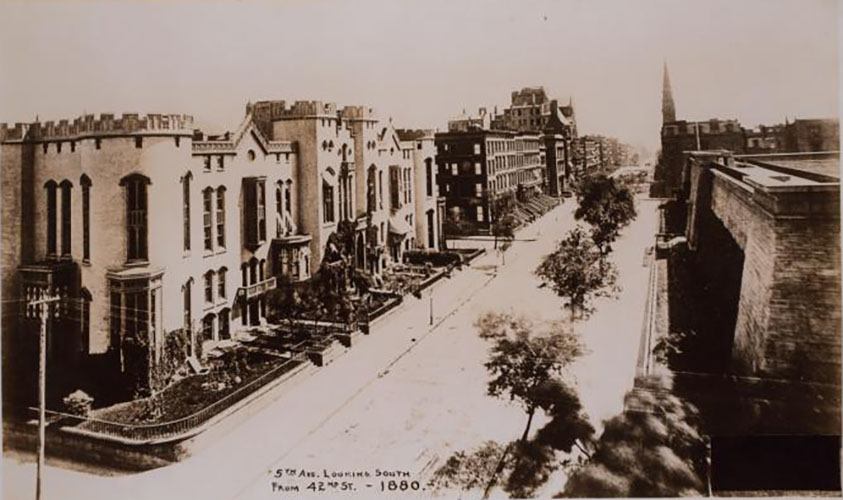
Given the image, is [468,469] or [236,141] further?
[236,141]

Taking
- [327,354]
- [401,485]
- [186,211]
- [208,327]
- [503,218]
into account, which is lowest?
[401,485]

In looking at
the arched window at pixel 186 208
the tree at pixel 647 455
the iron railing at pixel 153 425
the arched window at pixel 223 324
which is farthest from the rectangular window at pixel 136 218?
the tree at pixel 647 455

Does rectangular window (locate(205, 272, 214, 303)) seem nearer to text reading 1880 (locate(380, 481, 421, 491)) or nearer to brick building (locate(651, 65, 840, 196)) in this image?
text reading 1880 (locate(380, 481, 421, 491))

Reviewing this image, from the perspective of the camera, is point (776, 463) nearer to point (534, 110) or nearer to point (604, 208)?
point (604, 208)

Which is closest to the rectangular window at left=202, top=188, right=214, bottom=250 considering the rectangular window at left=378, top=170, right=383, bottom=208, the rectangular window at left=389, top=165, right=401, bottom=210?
the rectangular window at left=378, top=170, right=383, bottom=208

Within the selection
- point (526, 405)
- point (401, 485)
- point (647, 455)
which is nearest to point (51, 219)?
point (401, 485)

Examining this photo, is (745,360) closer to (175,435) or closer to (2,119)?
(175,435)

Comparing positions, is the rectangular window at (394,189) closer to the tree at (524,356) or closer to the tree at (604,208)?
the tree at (524,356)
